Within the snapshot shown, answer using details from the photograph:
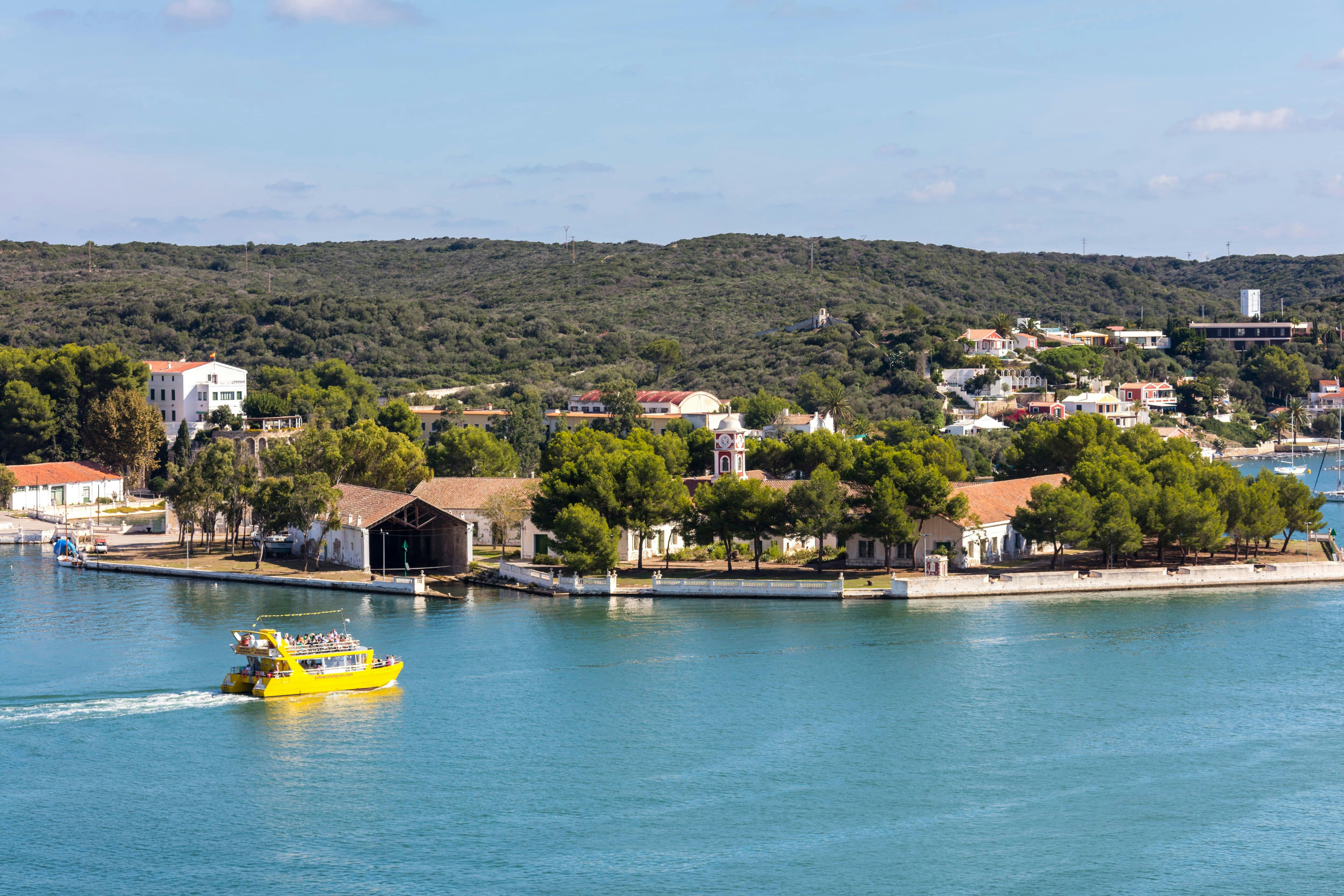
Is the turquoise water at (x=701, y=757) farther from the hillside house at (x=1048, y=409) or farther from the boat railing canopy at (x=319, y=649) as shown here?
the hillside house at (x=1048, y=409)

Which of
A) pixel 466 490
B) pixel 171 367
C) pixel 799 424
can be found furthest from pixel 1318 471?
pixel 171 367

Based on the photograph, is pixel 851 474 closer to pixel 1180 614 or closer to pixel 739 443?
pixel 739 443

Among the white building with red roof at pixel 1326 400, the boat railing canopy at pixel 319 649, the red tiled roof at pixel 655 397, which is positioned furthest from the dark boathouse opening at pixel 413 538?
the white building with red roof at pixel 1326 400

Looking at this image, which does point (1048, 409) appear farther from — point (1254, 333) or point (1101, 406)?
point (1254, 333)

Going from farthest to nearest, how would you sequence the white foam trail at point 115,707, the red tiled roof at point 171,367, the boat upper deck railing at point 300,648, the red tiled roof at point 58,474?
the red tiled roof at point 171,367, the red tiled roof at point 58,474, the boat upper deck railing at point 300,648, the white foam trail at point 115,707

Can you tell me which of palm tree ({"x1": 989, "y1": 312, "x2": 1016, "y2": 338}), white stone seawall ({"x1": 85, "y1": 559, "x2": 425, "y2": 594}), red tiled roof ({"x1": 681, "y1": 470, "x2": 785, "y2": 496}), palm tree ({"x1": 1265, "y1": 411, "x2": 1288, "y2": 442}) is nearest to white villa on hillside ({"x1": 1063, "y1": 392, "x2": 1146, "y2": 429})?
palm tree ({"x1": 1265, "y1": 411, "x2": 1288, "y2": 442})

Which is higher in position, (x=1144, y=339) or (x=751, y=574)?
(x=1144, y=339)

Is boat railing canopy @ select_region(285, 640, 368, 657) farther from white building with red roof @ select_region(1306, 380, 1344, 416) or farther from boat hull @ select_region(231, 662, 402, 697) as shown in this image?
white building with red roof @ select_region(1306, 380, 1344, 416)
